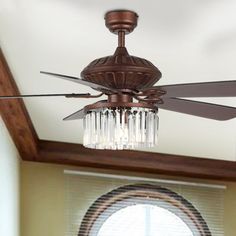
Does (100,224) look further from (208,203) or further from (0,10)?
(0,10)

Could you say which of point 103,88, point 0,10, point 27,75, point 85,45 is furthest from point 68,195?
point 103,88

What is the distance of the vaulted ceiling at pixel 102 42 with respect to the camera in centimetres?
225

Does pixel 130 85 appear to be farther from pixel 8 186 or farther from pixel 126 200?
pixel 126 200

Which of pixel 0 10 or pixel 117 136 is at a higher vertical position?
pixel 0 10

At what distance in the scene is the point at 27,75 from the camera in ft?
10.3

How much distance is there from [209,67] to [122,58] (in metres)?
0.91

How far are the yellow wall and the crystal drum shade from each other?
2464mm

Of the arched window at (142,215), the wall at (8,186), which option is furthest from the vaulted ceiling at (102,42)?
the arched window at (142,215)

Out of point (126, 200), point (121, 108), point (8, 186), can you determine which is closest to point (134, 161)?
point (126, 200)

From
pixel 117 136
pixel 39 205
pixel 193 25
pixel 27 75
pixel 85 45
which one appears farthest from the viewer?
pixel 39 205

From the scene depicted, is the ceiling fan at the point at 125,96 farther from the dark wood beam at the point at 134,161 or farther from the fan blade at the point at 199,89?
the dark wood beam at the point at 134,161

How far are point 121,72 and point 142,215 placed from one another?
2.77 metres

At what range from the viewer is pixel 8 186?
3.84 m

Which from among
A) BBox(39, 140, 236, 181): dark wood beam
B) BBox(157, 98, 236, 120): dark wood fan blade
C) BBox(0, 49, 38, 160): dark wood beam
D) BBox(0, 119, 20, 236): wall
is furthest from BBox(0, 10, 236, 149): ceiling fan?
BBox(39, 140, 236, 181): dark wood beam
